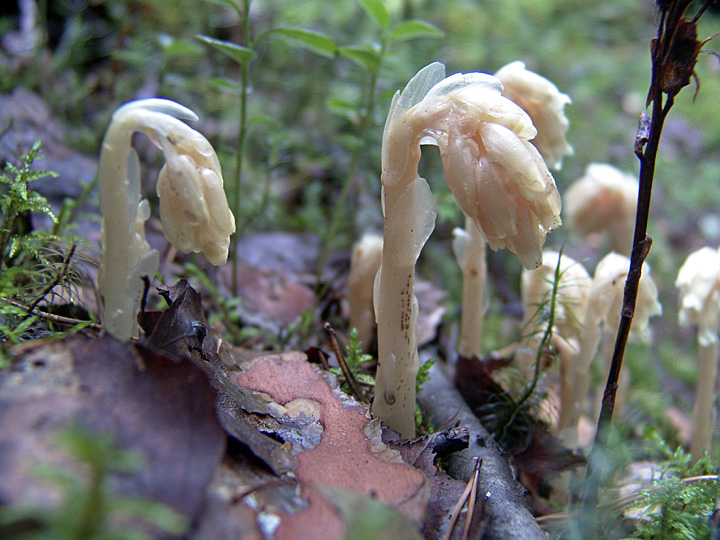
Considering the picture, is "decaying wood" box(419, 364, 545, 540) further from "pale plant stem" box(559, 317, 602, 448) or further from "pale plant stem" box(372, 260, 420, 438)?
"pale plant stem" box(559, 317, 602, 448)

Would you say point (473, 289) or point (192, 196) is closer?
point (192, 196)

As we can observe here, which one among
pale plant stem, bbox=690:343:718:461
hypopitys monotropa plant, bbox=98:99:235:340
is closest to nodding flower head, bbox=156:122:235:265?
hypopitys monotropa plant, bbox=98:99:235:340

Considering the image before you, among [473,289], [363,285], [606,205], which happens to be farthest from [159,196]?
[606,205]

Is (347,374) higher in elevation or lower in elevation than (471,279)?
lower

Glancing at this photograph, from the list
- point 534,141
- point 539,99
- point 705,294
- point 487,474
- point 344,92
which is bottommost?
point 487,474

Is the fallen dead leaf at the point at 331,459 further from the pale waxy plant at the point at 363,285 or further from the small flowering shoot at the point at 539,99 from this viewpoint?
the small flowering shoot at the point at 539,99

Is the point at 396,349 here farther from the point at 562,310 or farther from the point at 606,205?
the point at 606,205
